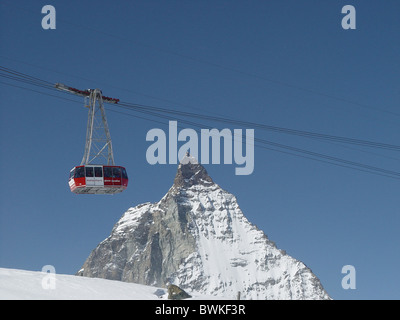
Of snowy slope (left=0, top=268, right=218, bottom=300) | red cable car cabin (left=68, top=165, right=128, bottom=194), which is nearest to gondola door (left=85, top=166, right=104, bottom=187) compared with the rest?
red cable car cabin (left=68, top=165, right=128, bottom=194)

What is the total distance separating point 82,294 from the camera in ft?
308

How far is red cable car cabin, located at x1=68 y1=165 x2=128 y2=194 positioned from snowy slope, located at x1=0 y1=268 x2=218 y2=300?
17436 mm

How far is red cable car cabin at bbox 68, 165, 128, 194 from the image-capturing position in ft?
235

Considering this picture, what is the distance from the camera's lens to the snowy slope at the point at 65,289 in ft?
282

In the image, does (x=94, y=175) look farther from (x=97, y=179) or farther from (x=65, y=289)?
(x=65, y=289)

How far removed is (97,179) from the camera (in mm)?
71938

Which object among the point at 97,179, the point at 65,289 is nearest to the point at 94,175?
the point at 97,179

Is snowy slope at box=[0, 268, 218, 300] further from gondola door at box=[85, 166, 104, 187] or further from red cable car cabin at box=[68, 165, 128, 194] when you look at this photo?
gondola door at box=[85, 166, 104, 187]

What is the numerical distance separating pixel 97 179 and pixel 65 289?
2788 cm
